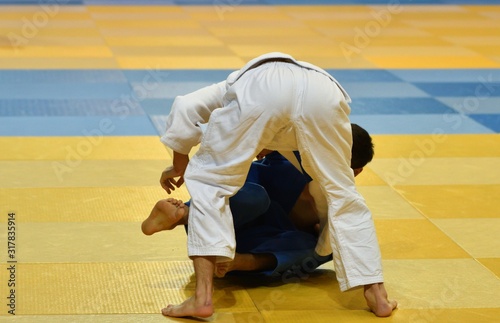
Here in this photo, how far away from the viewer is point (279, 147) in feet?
16.3

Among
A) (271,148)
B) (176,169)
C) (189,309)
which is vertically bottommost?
(189,309)

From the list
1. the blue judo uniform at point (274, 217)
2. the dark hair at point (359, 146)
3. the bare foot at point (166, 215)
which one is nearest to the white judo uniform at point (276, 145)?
the bare foot at point (166, 215)

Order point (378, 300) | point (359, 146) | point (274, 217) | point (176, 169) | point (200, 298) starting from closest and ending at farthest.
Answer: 1. point (200, 298)
2. point (378, 300)
3. point (359, 146)
4. point (176, 169)
5. point (274, 217)

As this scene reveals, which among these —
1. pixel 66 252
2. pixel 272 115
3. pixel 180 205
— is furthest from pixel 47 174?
pixel 272 115

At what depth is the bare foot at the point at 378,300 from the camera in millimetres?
4879

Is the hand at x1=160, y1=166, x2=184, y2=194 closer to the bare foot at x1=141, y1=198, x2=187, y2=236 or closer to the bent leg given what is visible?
the bare foot at x1=141, y1=198, x2=187, y2=236

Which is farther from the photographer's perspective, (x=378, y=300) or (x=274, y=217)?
(x=274, y=217)

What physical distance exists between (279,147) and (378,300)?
92 centimetres

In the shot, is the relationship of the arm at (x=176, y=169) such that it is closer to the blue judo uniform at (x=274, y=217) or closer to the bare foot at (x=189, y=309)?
the blue judo uniform at (x=274, y=217)

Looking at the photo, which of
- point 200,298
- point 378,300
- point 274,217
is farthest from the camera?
point 274,217

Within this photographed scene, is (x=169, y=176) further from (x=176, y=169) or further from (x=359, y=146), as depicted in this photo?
(x=359, y=146)

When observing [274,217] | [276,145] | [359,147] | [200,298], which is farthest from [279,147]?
[200,298]

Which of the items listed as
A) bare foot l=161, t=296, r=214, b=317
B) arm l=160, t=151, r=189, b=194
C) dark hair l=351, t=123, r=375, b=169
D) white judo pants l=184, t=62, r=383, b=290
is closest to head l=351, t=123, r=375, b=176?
dark hair l=351, t=123, r=375, b=169

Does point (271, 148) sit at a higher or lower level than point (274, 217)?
higher
